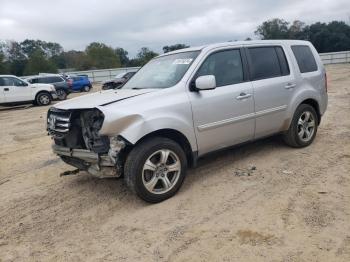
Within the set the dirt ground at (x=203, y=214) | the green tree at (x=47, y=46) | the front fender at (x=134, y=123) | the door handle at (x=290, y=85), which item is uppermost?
the green tree at (x=47, y=46)

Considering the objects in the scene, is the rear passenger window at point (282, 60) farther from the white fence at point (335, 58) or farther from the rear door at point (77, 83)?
the white fence at point (335, 58)

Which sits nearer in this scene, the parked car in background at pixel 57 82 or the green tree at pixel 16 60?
the parked car in background at pixel 57 82

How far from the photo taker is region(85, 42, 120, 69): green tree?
253 ft

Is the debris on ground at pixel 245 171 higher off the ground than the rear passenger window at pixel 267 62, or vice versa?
the rear passenger window at pixel 267 62

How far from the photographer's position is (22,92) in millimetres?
18672

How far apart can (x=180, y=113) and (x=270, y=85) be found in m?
1.78

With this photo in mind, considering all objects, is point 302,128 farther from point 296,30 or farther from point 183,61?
point 296,30

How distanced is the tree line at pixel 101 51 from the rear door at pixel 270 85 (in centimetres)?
5571

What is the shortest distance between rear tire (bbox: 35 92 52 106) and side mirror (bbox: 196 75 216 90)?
1599 cm

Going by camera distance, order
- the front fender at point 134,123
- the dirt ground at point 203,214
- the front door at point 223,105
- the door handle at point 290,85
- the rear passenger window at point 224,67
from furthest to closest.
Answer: the door handle at point 290,85
the rear passenger window at point 224,67
the front door at point 223,105
the front fender at point 134,123
the dirt ground at point 203,214

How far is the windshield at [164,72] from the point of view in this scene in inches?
203

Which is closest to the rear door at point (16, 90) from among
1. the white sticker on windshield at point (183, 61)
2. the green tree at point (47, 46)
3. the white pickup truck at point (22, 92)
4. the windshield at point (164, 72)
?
the white pickup truck at point (22, 92)

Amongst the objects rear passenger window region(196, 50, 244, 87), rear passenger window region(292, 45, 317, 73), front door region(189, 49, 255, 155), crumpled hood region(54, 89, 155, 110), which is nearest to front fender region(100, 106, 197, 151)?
crumpled hood region(54, 89, 155, 110)

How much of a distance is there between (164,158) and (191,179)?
91 cm
